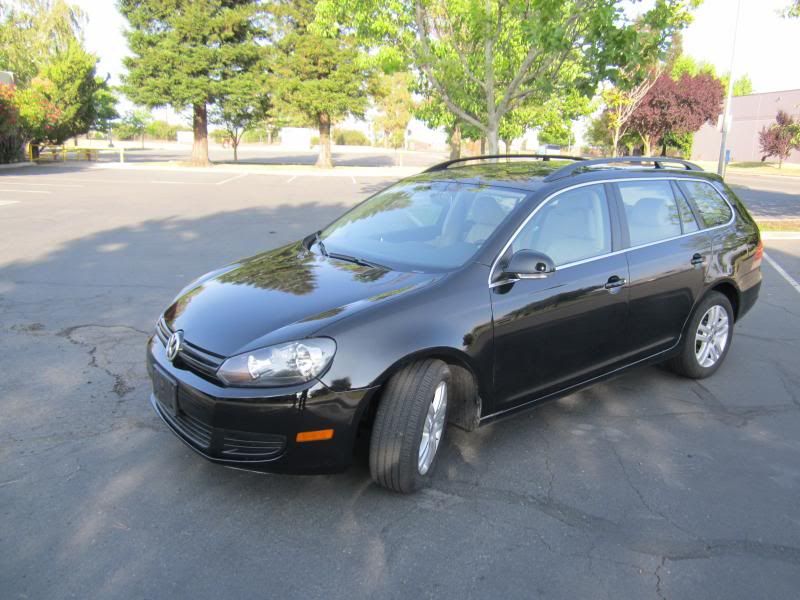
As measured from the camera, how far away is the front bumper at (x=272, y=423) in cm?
292

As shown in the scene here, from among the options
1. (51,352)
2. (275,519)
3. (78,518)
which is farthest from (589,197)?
(51,352)

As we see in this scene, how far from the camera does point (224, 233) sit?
38.1 feet

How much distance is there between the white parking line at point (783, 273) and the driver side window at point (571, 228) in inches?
215

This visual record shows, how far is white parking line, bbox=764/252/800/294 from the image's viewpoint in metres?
8.50

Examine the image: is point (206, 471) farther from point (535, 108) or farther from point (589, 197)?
point (535, 108)

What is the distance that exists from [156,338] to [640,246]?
3.11 meters

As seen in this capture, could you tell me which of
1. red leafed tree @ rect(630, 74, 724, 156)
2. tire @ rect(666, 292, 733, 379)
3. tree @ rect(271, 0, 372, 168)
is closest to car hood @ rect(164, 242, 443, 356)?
tire @ rect(666, 292, 733, 379)

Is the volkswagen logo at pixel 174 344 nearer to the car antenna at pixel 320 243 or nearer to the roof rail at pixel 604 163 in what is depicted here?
the car antenna at pixel 320 243

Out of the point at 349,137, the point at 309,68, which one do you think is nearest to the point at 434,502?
the point at 309,68

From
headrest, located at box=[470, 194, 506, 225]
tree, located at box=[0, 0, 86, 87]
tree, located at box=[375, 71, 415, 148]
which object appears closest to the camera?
headrest, located at box=[470, 194, 506, 225]

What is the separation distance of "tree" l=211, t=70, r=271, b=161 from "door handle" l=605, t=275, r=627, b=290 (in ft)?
103

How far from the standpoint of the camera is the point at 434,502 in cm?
328

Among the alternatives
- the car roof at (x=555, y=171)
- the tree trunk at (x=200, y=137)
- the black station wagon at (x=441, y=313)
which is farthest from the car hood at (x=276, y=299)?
the tree trunk at (x=200, y=137)

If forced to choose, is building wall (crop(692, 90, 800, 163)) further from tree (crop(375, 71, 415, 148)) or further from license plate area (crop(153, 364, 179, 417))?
license plate area (crop(153, 364, 179, 417))
